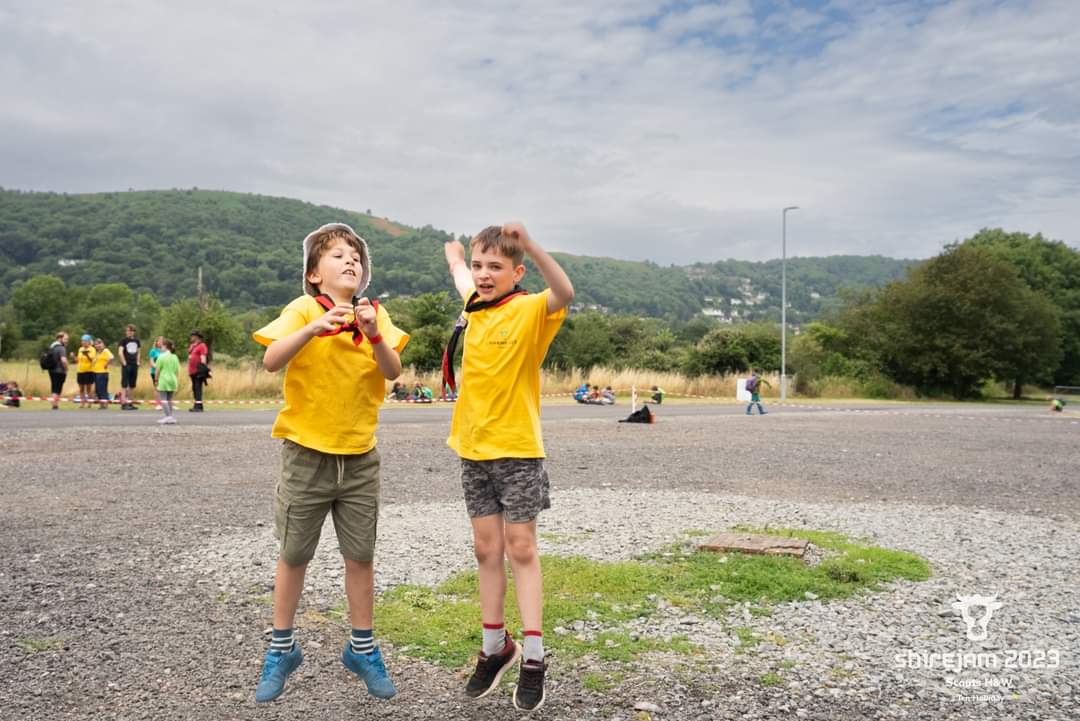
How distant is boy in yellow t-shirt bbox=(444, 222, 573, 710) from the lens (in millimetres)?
3934

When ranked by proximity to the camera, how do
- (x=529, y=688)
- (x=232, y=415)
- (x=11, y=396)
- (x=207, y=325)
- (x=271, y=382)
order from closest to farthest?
(x=529, y=688)
(x=232, y=415)
(x=11, y=396)
(x=271, y=382)
(x=207, y=325)

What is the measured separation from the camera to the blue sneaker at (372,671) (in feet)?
12.4

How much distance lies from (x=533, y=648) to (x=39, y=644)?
259cm

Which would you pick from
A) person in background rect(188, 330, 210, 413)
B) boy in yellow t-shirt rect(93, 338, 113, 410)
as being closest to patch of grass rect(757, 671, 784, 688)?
person in background rect(188, 330, 210, 413)

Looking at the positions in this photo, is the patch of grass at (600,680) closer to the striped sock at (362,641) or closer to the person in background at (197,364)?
the striped sock at (362,641)

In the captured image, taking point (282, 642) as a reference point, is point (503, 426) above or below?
above

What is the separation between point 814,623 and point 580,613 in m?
1.30

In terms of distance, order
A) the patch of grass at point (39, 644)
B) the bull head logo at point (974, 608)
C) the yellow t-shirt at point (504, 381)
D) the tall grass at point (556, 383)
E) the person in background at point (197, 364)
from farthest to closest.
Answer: the tall grass at point (556, 383)
the person in background at point (197, 364)
the bull head logo at point (974, 608)
the patch of grass at point (39, 644)
the yellow t-shirt at point (504, 381)

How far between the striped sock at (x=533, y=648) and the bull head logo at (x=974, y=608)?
2436 mm

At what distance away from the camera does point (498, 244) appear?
410 cm

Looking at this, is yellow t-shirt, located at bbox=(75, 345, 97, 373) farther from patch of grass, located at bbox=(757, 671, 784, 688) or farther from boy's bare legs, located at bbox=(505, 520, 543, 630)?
patch of grass, located at bbox=(757, 671, 784, 688)

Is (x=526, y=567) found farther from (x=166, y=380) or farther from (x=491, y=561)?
(x=166, y=380)
